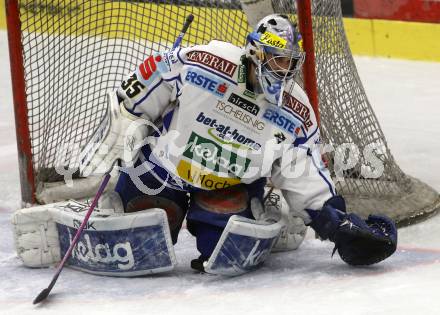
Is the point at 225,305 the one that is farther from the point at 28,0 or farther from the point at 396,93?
the point at 396,93

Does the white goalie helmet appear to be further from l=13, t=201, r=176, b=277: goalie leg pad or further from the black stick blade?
the black stick blade

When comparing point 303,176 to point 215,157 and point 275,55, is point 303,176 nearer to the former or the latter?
point 215,157

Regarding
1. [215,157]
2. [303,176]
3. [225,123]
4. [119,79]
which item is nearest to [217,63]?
[225,123]

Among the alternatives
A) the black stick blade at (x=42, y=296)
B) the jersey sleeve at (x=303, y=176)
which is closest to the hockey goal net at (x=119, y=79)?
the jersey sleeve at (x=303, y=176)

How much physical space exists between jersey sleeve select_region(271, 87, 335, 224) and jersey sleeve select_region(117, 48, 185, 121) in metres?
0.44

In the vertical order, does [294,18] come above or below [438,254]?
above

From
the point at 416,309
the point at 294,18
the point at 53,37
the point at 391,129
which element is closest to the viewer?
the point at 416,309

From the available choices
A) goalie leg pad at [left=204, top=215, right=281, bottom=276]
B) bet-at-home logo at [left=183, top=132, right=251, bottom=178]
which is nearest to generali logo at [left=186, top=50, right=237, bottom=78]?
bet-at-home logo at [left=183, top=132, right=251, bottom=178]

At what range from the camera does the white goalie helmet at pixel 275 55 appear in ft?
13.2

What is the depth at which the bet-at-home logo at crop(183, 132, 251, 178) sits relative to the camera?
421cm

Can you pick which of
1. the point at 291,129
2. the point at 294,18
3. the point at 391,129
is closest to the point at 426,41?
the point at 391,129

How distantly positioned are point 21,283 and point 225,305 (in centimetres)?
81

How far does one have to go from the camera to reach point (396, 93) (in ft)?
24.2

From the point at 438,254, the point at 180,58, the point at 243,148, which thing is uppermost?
the point at 180,58
